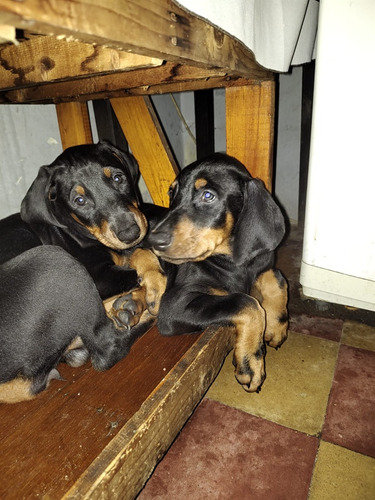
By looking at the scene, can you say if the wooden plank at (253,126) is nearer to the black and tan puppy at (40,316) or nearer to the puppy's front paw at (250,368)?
the puppy's front paw at (250,368)

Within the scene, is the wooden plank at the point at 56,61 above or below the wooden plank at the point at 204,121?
above

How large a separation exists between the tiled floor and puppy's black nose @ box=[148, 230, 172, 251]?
130 centimetres

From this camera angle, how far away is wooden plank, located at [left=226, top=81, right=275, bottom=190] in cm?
245

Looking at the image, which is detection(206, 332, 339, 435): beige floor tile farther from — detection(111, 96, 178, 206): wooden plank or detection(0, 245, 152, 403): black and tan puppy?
detection(111, 96, 178, 206): wooden plank

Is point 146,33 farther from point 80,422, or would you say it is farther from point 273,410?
point 273,410

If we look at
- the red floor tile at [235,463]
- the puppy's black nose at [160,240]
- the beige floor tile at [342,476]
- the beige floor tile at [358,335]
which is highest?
the puppy's black nose at [160,240]

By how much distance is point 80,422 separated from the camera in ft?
5.92

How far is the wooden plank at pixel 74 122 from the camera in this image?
3.38 meters

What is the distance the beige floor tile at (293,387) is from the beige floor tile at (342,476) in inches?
7.6

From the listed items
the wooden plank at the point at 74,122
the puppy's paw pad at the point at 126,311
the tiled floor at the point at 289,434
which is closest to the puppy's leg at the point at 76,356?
the puppy's paw pad at the point at 126,311

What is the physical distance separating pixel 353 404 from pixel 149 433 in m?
1.56

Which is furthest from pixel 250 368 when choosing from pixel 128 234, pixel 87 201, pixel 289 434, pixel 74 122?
pixel 74 122

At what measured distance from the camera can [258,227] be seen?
2.19 meters

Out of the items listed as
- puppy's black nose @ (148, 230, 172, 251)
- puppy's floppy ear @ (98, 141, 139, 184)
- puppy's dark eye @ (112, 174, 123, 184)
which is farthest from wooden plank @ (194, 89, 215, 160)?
puppy's black nose @ (148, 230, 172, 251)
